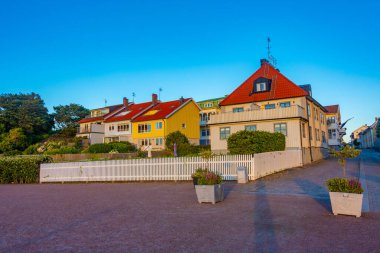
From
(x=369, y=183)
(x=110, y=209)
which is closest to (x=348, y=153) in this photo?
(x=369, y=183)

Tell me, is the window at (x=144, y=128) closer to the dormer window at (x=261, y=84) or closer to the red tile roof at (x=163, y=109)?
the red tile roof at (x=163, y=109)

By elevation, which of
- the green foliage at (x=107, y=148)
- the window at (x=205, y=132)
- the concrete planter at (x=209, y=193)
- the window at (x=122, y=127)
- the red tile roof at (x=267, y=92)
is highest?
the red tile roof at (x=267, y=92)

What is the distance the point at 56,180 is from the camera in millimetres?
17875

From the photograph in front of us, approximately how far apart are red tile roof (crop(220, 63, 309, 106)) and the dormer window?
396mm

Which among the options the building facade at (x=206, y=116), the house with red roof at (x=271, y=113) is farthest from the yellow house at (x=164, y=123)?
the house with red roof at (x=271, y=113)

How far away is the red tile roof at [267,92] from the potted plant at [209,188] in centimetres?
2197

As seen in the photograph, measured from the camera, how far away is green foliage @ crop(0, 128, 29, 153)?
47531 millimetres

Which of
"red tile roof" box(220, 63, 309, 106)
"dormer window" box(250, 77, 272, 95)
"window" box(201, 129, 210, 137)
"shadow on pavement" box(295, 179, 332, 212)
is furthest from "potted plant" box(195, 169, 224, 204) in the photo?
"window" box(201, 129, 210, 137)

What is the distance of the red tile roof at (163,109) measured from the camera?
43372 mm

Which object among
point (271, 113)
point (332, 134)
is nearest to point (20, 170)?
point (271, 113)

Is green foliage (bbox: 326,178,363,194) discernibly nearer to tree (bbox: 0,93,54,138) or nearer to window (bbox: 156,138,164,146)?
window (bbox: 156,138,164,146)

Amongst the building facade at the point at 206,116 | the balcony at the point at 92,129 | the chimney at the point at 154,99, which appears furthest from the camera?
the chimney at the point at 154,99

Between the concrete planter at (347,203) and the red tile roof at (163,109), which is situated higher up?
the red tile roof at (163,109)

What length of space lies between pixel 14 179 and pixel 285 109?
22.1 m
